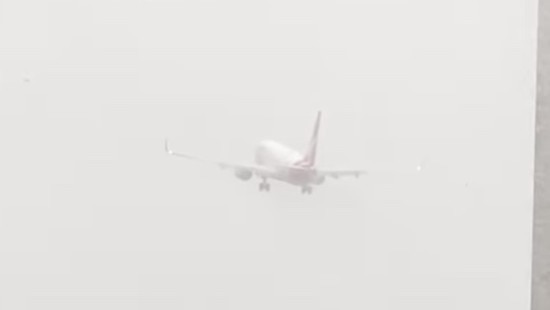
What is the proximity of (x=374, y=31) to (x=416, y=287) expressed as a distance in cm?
34

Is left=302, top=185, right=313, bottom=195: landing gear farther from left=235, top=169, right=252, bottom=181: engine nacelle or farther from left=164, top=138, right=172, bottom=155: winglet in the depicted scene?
left=164, top=138, right=172, bottom=155: winglet

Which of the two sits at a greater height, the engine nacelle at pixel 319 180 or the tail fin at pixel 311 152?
the tail fin at pixel 311 152

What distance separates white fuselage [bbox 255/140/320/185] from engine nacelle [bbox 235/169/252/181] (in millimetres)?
18

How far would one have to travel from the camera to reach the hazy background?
3.39 ft

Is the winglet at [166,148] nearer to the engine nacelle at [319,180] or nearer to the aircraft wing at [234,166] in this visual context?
the aircraft wing at [234,166]

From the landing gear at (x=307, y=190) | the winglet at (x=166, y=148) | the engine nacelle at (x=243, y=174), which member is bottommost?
the landing gear at (x=307, y=190)

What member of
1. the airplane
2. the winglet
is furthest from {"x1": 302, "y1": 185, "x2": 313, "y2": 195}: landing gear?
the winglet

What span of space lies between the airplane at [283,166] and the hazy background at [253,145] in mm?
12

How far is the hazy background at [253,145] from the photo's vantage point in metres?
1.03

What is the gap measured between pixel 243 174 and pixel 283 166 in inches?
2.4

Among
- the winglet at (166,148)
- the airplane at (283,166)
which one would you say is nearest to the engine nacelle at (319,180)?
the airplane at (283,166)

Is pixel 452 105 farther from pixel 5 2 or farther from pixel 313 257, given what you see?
pixel 5 2

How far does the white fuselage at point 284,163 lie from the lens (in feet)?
3.36

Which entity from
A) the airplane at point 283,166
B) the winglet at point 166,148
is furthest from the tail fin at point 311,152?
the winglet at point 166,148
